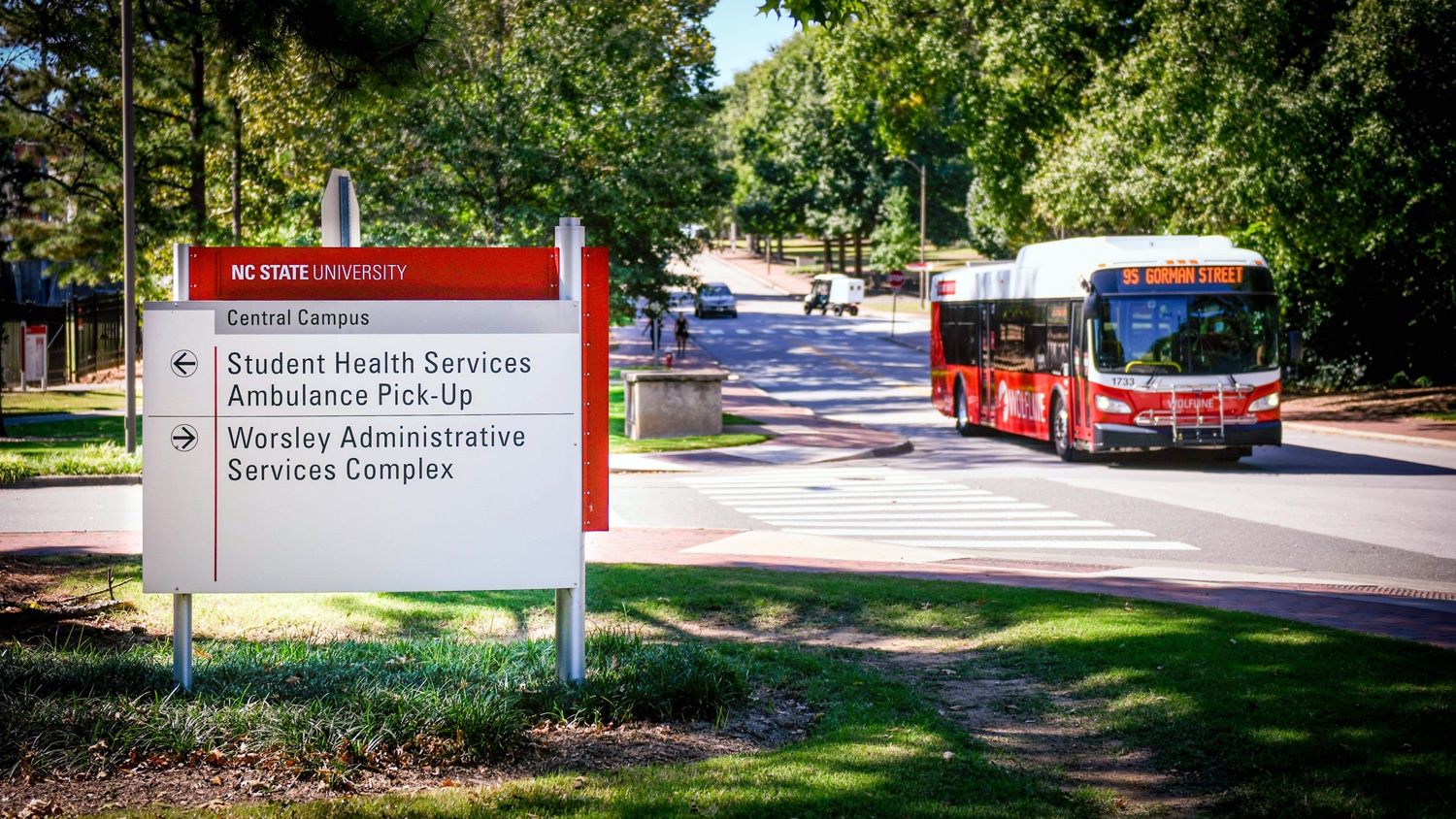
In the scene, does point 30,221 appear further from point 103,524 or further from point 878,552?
point 878,552

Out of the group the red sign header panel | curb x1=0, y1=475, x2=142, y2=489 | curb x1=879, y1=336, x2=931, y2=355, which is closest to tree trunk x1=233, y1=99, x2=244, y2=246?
curb x1=0, y1=475, x2=142, y2=489

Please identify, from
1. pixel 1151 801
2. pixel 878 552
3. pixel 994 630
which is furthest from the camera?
pixel 878 552

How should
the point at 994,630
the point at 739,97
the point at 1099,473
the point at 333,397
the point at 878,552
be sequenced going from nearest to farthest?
1. the point at 333,397
2. the point at 994,630
3. the point at 878,552
4. the point at 1099,473
5. the point at 739,97

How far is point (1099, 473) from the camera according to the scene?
1833 centimetres

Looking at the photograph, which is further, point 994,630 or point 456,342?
point 994,630

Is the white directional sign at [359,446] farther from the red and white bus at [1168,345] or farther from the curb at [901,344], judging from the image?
the curb at [901,344]

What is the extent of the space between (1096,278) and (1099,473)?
2913 millimetres

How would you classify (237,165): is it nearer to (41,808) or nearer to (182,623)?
(182,623)

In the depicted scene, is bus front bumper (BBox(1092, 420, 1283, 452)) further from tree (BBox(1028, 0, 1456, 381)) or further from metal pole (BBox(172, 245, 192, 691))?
metal pole (BBox(172, 245, 192, 691))

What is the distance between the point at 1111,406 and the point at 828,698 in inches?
520

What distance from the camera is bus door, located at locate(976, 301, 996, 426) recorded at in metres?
23.2

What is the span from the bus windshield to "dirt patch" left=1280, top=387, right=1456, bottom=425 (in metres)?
8.12

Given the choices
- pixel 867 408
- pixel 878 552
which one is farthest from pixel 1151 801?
pixel 867 408

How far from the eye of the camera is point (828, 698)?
248 inches
